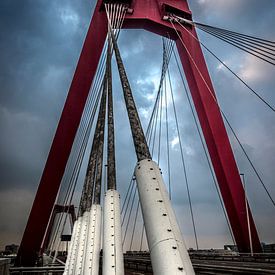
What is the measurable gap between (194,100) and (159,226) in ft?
61.6

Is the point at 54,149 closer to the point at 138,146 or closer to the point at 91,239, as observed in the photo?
the point at 91,239

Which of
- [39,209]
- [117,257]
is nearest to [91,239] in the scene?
[117,257]

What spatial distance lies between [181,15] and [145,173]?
19465 mm

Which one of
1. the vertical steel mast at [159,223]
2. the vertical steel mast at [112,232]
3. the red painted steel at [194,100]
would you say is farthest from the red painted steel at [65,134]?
the vertical steel mast at [159,223]

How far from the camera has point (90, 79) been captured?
20703mm

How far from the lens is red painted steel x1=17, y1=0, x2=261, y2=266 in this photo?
738 inches

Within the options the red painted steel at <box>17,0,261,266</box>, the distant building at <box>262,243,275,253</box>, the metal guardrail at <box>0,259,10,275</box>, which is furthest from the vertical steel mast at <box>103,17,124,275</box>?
the distant building at <box>262,243,275,253</box>

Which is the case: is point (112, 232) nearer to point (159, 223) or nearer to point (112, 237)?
point (112, 237)

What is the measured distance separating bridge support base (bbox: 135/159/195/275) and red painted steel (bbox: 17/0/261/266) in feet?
53.3

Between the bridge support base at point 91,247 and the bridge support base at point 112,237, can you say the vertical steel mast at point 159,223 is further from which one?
the bridge support base at point 91,247

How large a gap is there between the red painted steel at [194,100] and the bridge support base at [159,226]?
16.2m

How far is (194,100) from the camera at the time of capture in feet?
68.5

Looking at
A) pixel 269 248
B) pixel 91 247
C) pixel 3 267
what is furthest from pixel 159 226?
pixel 269 248

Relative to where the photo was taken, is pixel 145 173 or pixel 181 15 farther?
pixel 181 15
